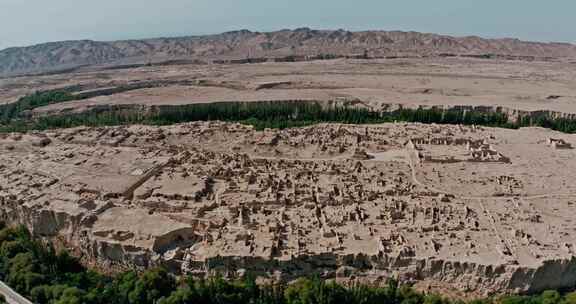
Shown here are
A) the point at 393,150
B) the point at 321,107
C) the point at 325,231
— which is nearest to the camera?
the point at 325,231

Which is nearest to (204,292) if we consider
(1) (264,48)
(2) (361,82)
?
(2) (361,82)

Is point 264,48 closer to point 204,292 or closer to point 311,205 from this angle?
point 311,205

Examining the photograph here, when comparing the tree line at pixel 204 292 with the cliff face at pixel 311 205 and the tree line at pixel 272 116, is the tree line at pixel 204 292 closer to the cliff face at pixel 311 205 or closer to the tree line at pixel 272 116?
the cliff face at pixel 311 205

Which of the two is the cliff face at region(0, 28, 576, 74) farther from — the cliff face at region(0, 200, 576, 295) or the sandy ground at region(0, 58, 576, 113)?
the cliff face at region(0, 200, 576, 295)

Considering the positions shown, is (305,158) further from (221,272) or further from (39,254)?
(39,254)

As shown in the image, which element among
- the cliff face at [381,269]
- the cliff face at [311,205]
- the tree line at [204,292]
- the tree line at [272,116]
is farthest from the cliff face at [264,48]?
the tree line at [204,292]

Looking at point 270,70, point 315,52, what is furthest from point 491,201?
point 315,52
